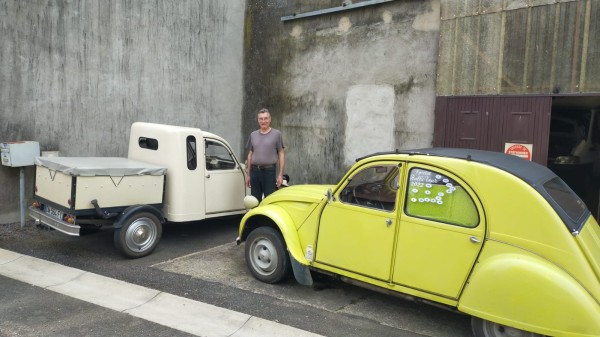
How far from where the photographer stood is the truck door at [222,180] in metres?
6.63

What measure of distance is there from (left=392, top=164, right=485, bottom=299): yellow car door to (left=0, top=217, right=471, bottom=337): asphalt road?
0.59 meters

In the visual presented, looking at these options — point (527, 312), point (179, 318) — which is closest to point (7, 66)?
point (179, 318)

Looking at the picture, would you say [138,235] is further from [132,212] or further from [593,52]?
[593,52]

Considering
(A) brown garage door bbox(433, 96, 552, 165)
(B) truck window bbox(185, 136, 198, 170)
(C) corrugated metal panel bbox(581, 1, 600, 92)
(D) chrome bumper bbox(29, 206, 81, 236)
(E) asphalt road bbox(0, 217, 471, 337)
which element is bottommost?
(E) asphalt road bbox(0, 217, 471, 337)

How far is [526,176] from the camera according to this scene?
360 cm

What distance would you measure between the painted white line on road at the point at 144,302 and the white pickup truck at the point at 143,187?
0.54 m

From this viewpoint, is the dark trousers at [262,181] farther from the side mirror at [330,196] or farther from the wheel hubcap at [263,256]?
the side mirror at [330,196]

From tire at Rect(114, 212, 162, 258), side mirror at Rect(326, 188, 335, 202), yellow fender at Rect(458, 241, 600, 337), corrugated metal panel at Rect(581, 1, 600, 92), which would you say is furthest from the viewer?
corrugated metal panel at Rect(581, 1, 600, 92)

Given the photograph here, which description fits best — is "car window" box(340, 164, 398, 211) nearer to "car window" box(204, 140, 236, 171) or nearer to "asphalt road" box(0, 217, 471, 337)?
"asphalt road" box(0, 217, 471, 337)

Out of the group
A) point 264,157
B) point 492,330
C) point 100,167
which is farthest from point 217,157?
point 492,330

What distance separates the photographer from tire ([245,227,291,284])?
194 inches

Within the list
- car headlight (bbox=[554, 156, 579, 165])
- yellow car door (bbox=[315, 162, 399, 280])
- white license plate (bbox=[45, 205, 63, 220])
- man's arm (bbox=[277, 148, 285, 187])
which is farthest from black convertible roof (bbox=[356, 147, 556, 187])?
car headlight (bbox=[554, 156, 579, 165])

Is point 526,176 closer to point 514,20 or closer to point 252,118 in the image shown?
point 514,20

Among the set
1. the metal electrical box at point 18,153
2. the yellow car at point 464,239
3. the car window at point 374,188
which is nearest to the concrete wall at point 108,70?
→ the metal electrical box at point 18,153
